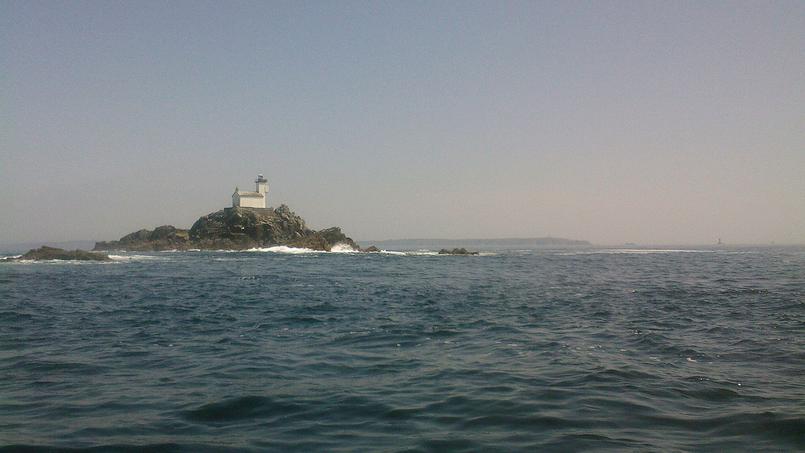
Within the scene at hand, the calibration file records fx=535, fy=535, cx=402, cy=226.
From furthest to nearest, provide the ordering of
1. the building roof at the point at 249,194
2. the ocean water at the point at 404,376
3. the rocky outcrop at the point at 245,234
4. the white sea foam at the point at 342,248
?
the building roof at the point at 249,194
the rocky outcrop at the point at 245,234
the white sea foam at the point at 342,248
the ocean water at the point at 404,376

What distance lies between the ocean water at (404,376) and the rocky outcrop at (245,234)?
8753 centimetres

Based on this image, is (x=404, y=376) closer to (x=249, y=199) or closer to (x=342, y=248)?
(x=342, y=248)

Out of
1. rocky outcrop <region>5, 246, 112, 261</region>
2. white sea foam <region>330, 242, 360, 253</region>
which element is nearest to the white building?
white sea foam <region>330, 242, 360, 253</region>

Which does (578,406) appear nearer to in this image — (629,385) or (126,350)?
(629,385)

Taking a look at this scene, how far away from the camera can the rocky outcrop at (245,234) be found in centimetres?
10994

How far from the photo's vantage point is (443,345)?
1445 cm

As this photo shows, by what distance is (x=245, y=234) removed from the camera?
11100 centimetres

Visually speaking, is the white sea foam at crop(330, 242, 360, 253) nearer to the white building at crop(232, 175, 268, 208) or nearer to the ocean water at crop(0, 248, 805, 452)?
the white building at crop(232, 175, 268, 208)

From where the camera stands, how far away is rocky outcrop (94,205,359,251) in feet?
361

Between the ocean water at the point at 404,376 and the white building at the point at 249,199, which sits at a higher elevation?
the white building at the point at 249,199

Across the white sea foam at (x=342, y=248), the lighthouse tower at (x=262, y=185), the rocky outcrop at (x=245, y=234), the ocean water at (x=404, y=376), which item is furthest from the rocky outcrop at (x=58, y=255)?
the lighthouse tower at (x=262, y=185)

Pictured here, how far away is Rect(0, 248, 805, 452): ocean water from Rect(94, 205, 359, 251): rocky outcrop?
87.5 meters

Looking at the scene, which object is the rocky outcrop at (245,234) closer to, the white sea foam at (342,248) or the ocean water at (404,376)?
the white sea foam at (342,248)

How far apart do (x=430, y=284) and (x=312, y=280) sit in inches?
347
